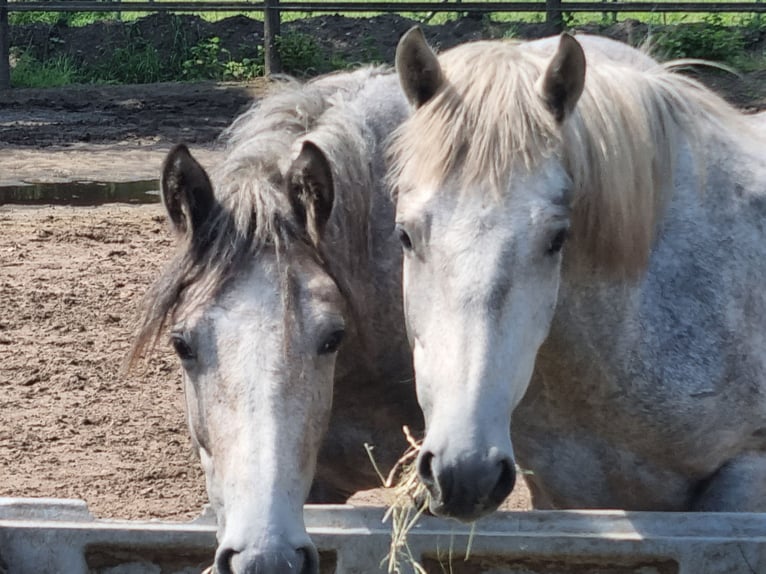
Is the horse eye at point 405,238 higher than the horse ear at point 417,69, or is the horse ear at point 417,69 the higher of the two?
the horse ear at point 417,69

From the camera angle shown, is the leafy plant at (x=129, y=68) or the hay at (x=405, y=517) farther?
the leafy plant at (x=129, y=68)

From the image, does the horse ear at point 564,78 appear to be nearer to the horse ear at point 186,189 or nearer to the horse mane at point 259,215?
the horse mane at point 259,215

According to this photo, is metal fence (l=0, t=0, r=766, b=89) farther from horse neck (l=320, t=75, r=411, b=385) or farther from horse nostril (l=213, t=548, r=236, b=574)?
horse nostril (l=213, t=548, r=236, b=574)

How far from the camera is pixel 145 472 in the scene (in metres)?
4.70

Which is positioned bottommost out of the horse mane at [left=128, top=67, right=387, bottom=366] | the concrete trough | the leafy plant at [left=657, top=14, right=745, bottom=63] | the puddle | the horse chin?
the puddle

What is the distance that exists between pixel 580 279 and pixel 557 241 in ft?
1.19

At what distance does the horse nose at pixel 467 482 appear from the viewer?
2.44 meters

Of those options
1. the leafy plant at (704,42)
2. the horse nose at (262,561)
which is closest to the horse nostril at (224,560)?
the horse nose at (262,561)

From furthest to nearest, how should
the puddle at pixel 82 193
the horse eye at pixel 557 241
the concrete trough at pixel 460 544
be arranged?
the puddle at pixel 82 193 < the concrete trough at pixel 460 544 < the horse eye at pixel 557 241

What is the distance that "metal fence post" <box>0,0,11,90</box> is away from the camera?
1222 centimetres

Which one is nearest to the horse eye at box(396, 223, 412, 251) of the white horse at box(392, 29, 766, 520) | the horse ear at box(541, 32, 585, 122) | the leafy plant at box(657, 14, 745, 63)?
the white horse at box(392, 29, 766, 520)

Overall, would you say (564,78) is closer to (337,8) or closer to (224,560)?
(224,560)

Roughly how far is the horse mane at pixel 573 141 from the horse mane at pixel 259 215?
0.18 metres

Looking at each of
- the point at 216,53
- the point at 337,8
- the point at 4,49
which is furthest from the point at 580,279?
the point at 216,53
